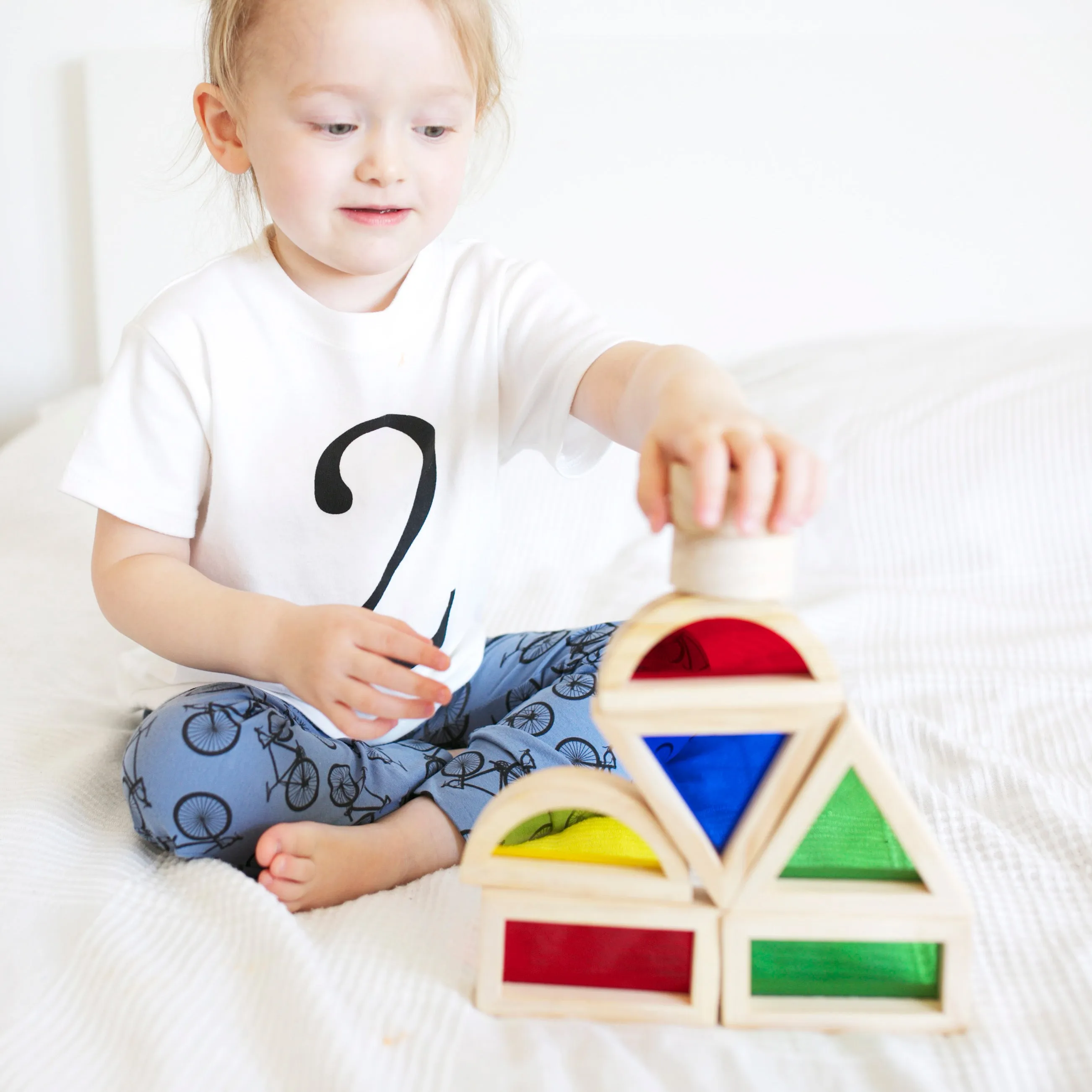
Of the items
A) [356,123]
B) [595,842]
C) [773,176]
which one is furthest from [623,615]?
[773,176]

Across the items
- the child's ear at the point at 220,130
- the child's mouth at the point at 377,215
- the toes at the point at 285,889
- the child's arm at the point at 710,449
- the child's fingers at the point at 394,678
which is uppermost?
the child's ear at the point at 220,130

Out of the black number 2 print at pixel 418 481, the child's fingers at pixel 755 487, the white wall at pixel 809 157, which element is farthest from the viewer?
the white wall at pixel 809 157

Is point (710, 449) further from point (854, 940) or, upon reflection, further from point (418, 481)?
point (418, 481)

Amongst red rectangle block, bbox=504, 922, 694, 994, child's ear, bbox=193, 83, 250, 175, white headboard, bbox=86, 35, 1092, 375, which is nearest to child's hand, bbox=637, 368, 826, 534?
red rectangle block, bbox=504, 922, 694, 994

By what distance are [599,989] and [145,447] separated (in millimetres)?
506

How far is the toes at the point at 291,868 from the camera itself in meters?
0.62

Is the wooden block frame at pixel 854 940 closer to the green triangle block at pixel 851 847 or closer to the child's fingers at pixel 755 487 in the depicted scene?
the green triangle block at pixel 851 847

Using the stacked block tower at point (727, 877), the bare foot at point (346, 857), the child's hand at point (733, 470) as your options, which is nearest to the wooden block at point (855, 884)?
the stacked block tower at point (727, 877)

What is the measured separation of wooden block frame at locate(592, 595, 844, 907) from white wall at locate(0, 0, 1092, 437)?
47.2 inches

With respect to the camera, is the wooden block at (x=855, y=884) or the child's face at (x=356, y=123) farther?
the child's face at (x=356, y=123)

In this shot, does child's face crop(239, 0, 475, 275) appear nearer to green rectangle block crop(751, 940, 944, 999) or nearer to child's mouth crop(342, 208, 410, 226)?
child's mouth crop(342, 208, 410, 226)

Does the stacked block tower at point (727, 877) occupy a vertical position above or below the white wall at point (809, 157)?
below

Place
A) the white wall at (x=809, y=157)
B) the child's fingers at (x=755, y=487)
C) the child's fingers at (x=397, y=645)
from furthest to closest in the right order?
the white wall at (x=809, y=157) → the child's fingers at (x=397, y=645) → the child's fingers at (x=755, y=487)

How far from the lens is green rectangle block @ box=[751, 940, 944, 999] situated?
0.51 m
